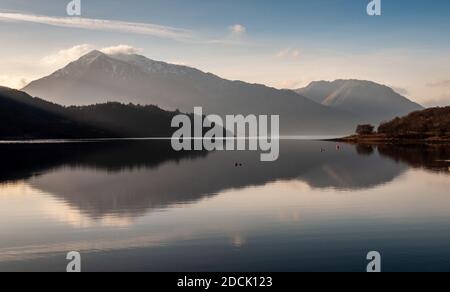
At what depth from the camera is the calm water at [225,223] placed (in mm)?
33062

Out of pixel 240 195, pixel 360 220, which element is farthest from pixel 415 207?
pixel 240 195

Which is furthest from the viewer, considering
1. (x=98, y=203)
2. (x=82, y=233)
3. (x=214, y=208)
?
A: (x=98, y=203)

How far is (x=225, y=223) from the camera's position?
47094mm

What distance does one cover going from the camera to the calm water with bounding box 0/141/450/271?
108ft

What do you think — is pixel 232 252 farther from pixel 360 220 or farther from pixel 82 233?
pixel 360 220

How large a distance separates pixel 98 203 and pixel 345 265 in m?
37.6

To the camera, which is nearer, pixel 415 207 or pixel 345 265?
pixel 345 265

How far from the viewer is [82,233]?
42.4 meters
